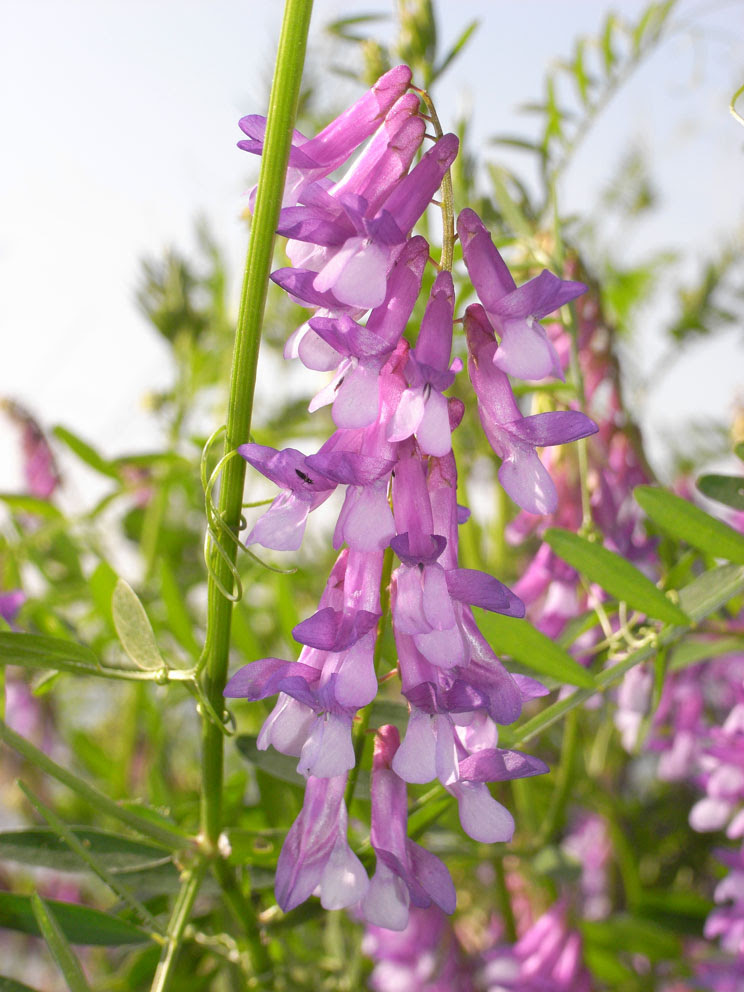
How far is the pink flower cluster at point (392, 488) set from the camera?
302 mm

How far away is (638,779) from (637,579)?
0.95m

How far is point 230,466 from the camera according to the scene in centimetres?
32

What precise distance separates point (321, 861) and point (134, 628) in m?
0.11

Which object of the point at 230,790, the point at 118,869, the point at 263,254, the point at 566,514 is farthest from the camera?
the point at 566,514

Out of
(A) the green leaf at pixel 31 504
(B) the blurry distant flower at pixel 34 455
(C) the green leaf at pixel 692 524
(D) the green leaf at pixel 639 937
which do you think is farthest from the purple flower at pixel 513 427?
(B) the blurry distant flower at pixel 34 455

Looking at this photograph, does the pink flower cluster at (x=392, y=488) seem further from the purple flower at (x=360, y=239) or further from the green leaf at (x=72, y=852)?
the green leaf at (x=72, y=852)

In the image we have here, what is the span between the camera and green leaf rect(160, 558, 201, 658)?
571 mm

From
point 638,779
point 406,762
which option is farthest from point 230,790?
point 638,779

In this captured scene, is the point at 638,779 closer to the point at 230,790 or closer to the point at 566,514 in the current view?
the point at 566,514

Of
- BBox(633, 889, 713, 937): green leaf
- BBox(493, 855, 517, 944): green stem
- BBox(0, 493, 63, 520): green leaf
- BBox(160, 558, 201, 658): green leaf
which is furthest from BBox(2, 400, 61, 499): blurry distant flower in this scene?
BBox(633, 889, 713, 937): green leaf

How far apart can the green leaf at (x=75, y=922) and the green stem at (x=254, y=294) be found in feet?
0.43

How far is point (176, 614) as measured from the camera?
576 millimetres

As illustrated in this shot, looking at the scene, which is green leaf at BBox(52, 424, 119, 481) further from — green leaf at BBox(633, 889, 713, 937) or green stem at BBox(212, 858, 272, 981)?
green leaf at BBox(633, 889, 713, 937)

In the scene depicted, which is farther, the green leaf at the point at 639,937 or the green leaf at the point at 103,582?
the green leaf at the point at 639,937
